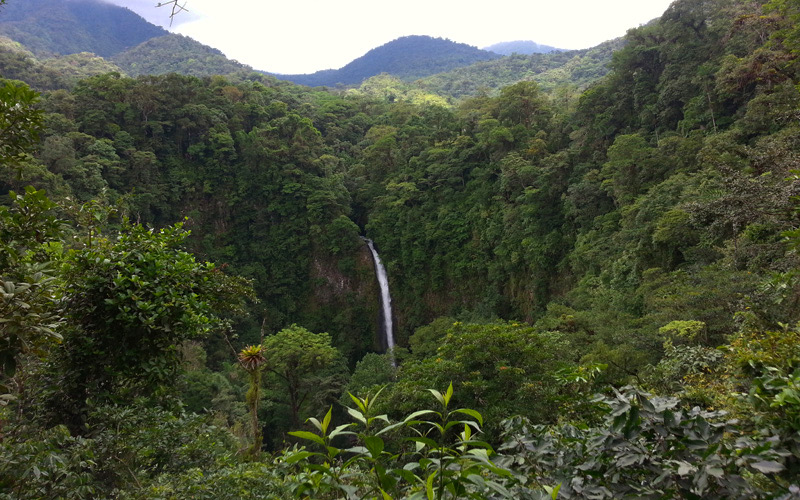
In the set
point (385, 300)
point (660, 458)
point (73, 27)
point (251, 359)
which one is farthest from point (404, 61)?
point (660, 458)

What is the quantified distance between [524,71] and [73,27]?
60.0 m

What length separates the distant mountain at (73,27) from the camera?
155ft

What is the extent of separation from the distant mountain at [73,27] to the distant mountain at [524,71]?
44713 mm

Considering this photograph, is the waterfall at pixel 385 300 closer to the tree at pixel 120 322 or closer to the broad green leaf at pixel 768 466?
the tree at pixel 120 322

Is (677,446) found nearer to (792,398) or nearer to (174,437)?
(792,398)

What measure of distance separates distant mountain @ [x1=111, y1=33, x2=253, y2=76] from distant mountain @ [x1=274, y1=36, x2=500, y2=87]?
18.1 m

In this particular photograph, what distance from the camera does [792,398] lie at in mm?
875

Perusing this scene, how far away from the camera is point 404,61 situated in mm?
66625

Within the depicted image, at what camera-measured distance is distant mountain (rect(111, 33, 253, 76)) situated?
44094mm

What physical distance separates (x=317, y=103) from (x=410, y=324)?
19.8m

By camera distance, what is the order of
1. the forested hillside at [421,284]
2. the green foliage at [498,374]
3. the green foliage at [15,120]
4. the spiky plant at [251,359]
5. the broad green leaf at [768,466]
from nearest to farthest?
the broad green leaf at [768,466], the forested hillside at [421,284], the green foliage at [15,120], the green foliage at [498,374], the spiky plant at [251,359]

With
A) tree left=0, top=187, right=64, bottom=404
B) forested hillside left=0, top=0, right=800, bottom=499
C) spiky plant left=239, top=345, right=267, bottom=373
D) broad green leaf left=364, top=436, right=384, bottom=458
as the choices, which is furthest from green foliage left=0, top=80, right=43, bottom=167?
spiky plant left=239, top=345, right=267, bottom=373

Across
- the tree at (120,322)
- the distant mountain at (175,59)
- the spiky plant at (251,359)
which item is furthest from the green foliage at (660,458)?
the distant mountain at (175,59)

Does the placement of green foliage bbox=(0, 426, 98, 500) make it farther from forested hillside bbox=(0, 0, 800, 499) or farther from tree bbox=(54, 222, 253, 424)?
tree bbox=(54, 222, 253, 424)
